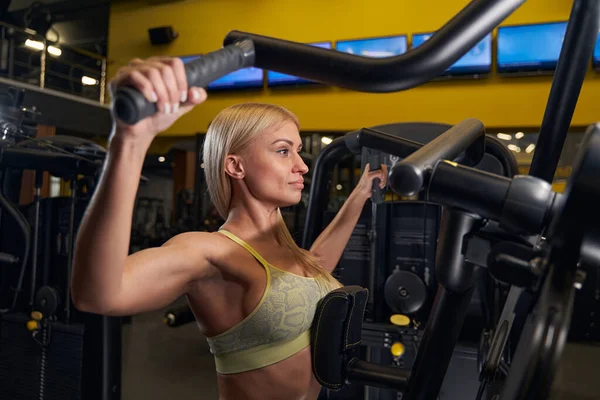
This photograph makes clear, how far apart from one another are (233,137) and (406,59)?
0.61 meters

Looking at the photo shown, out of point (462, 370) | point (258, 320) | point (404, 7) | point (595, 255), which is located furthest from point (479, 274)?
point (404, 7)

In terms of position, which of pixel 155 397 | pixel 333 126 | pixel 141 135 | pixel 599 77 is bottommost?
pixel 155 397

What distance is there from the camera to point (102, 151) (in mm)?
2736

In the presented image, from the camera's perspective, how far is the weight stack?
269cm

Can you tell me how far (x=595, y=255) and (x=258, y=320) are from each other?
692 mm

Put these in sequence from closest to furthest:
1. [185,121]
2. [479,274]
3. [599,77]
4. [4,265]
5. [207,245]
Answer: [479,274] < [207,245] < [4,265] < [599,77] < [185,121]

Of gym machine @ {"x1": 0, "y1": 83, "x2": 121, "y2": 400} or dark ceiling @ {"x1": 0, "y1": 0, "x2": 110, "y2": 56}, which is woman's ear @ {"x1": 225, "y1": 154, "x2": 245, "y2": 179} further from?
dark ceiling @ {"x1": 0, "y1": 0, "x2": 110, "y2": 56}

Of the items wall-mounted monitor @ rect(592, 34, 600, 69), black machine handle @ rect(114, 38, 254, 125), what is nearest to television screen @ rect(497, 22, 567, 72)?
wall-mounted monitor @ rect(592, 34, 600, 69)

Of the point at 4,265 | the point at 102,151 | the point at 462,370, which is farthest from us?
the point at 4,265

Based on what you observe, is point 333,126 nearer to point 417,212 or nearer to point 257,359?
point 417,212

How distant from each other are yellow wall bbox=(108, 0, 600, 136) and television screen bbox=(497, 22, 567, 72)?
175 millimetres

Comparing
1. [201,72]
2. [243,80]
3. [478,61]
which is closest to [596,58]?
[478,61]

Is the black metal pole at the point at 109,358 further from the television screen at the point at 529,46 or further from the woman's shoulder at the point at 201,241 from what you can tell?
the television screen at the point at 529,46

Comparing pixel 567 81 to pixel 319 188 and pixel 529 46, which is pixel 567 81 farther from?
pixel 529 46
